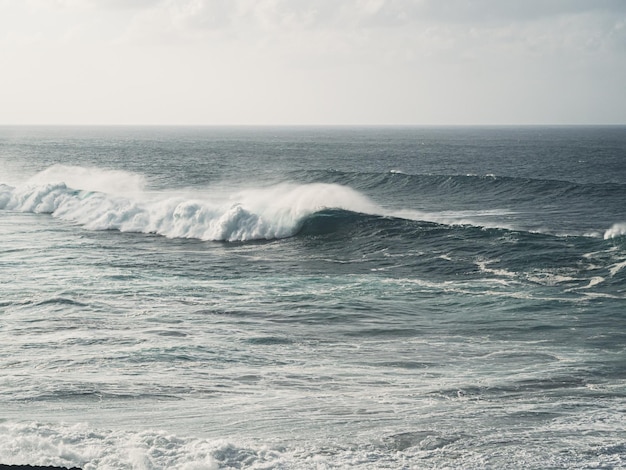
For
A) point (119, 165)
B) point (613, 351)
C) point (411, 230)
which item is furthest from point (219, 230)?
point (119, 165)

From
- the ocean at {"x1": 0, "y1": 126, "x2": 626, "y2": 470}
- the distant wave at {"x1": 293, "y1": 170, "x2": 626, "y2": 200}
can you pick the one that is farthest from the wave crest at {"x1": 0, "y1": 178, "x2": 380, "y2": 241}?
the distant wave at {"x1": 293, "y1": 170, "x2": 626, "y2": 200}

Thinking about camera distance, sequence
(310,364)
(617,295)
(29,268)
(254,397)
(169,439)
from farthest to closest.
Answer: (29,268)
(617,295)
(310,364)
(254,397)
(169,439)

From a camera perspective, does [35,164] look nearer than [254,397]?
No

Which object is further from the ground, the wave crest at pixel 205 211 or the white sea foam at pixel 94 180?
the white sea foam at pixel 94 180

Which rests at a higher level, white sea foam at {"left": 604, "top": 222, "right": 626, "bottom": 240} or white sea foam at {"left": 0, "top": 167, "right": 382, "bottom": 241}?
white sea foam at {"left": 0, "top": 167, "right": 382, "bottom": 241}

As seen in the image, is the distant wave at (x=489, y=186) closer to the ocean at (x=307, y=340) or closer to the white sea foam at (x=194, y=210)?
the ocean at (x=307, y=340)

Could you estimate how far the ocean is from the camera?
464 inches

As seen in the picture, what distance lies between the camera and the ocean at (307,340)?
11773 mm

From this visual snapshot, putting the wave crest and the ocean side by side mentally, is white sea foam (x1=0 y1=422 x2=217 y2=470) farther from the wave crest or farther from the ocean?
the wave crest

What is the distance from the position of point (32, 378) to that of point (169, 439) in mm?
4502

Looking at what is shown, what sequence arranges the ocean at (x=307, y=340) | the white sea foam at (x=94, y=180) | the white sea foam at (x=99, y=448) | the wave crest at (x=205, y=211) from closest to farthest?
1. the white sea foam at (x=99, y=448)
2. the ocean at (x=307, y=340)
3. the wave crest at (x=205, y=211)
4. the white sea foam at (x=94, y=180)

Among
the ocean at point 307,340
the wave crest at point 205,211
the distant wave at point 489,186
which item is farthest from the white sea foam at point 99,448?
the distant wave at point 489,186

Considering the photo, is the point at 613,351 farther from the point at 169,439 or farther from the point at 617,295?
the point at 169,439

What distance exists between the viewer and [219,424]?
12.6 metres
